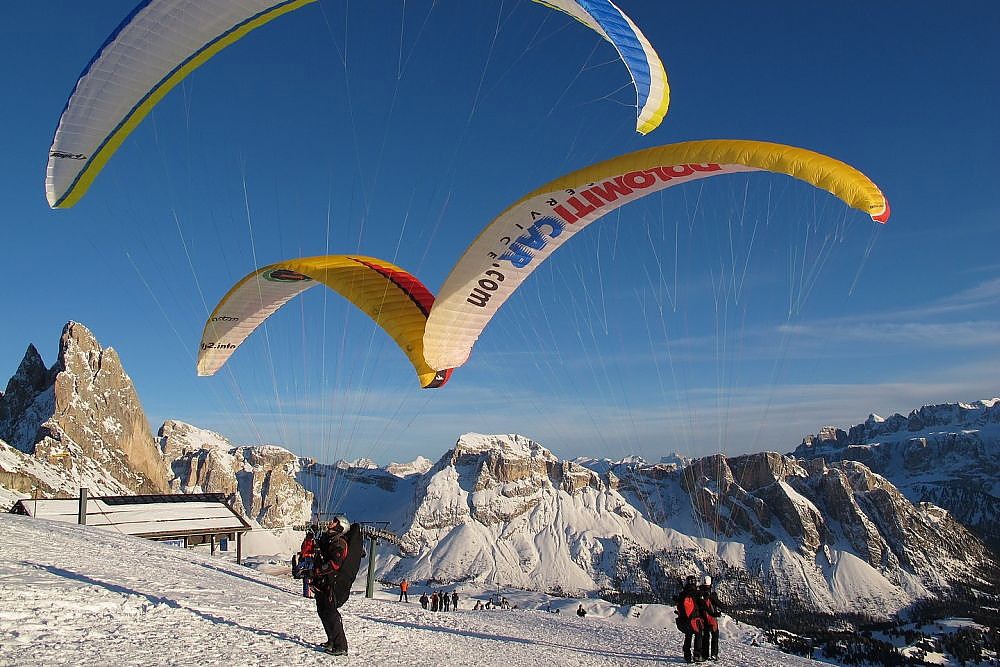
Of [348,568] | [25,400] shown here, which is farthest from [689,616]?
[25,400]

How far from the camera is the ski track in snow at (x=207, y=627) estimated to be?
565 centimetres

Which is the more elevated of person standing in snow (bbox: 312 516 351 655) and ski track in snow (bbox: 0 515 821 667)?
person standing in snow (bbox: 312 516 351 655)

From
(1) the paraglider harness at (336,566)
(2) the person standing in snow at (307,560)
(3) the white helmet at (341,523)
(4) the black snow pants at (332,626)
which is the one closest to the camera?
(4) the black snow pants at (332,626)

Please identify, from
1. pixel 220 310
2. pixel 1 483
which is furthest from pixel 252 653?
pixel 1 483

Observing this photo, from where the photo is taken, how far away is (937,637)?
121m

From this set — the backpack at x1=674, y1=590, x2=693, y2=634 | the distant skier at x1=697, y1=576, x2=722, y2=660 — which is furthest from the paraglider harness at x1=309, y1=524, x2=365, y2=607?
the distant skier at x1=697, y1=576, x2=722, y2=660

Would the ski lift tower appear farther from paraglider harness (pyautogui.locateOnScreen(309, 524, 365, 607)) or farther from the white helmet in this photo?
paraglider harness (pyautogui.locateOnScreen(309, 524, 365, 607))

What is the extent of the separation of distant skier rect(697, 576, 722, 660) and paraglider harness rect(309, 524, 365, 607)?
4.51m

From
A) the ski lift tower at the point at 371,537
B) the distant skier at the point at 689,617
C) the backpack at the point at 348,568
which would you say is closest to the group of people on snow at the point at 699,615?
the distant skier at the point at 689,617

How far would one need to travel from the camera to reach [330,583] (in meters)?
6.50

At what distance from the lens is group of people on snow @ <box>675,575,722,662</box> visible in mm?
8453

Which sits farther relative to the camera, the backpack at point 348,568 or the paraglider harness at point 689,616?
the paraglider harness at point 689,616

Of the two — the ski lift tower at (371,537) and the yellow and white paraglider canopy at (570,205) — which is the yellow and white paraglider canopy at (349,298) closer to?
the yellow and white paraglider canopy at (570,205)

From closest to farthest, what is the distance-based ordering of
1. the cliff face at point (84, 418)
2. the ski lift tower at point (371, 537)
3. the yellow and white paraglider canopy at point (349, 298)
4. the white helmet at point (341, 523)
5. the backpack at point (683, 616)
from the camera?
the white helmet at point (341, 523)
the backpack at point (683, 616)
the ski lift tower at point (371, 537)
the yellow and white paraglider canopy at point (349, 298)
the cliff face at point (84, 418)
